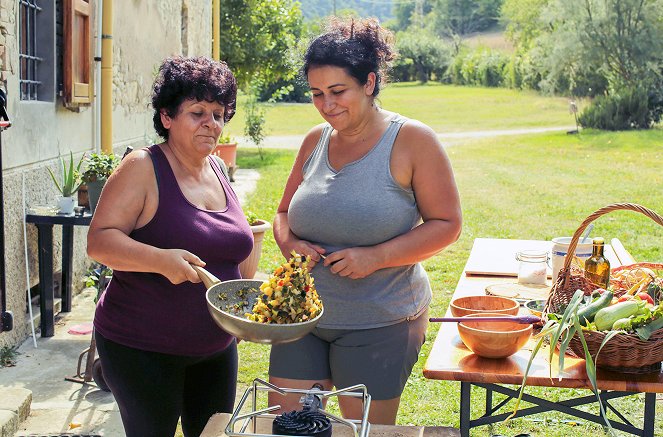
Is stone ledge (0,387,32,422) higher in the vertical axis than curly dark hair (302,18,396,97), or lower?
lower

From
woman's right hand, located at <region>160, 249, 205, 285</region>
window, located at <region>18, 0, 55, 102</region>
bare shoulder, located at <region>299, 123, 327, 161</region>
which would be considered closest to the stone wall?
window, located at <region>18, 0, 55, 102</region>

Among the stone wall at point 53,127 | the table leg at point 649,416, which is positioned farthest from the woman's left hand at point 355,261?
the stone wall at point 53,127

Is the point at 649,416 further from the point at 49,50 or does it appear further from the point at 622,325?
the point at 49,50

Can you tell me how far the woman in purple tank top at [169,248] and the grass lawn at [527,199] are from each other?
6.68ft

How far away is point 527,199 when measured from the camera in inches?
483

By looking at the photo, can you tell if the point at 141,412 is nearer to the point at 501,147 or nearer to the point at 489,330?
the point at 489,330

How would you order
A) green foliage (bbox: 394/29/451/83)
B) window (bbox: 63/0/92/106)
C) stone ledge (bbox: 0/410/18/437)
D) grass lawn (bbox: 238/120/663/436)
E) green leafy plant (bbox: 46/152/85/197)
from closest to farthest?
1. stone ledge (bbox: 0/410/18/437)
2. grass lawn (bbox: 238/120/663/436)
3. green leafy plant (bbox: 46/152/85/197)
4. window (bbox: 63/0/92/106)
5. green foliage (bbox: 394/29/451/83)

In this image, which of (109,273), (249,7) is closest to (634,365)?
(109,273)

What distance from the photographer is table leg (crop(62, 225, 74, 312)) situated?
583 centimetres

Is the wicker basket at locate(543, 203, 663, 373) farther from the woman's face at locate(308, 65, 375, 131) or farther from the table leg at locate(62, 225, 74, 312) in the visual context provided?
the table leg at locate(62, 225, 74, 312)

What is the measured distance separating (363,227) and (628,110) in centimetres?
2037

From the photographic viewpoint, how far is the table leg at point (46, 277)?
5.45 m

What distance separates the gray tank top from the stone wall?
2866mm

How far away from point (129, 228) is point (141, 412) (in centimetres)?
55
